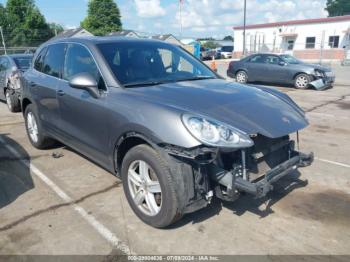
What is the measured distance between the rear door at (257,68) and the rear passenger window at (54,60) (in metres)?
11.7

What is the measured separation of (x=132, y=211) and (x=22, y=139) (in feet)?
13.0

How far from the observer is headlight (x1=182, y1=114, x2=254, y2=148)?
9.50 ft

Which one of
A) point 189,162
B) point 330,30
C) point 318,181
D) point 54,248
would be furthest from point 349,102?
point 330,30

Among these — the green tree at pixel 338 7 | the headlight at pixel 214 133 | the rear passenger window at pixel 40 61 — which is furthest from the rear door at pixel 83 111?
the green tree at pixel 338 7

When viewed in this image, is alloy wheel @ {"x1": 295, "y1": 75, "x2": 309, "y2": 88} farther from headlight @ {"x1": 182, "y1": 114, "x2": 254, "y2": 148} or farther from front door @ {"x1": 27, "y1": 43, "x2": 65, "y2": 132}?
headlight @ {"x1": 182, "y1": 114, "x2": 254, "y2": 148}

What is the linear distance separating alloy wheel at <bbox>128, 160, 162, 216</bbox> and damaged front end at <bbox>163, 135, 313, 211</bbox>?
39 centimetres

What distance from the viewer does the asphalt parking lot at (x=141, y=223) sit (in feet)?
10.4

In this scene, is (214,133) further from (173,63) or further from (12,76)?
(12,76)

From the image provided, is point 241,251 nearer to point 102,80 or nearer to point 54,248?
point 54,248

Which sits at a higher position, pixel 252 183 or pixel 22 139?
pixel 252 183

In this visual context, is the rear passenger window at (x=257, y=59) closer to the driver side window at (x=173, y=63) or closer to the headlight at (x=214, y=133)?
the driver side window at (x=173, y=63)

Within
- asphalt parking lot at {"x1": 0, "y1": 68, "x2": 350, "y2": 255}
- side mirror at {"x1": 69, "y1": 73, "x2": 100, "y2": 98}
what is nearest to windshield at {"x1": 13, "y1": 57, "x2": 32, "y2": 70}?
asphalt parking lot at {"x1": 0, "y1": 68, "x2": 350, "y2": 255}

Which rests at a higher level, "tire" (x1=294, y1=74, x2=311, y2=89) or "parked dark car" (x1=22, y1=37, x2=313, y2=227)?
"parked dark car" (x1=22, y1=37, x2=313, y2=227)

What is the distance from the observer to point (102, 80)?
151 inches
